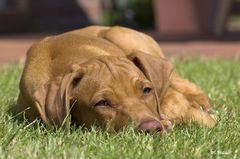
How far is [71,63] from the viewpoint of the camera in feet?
17.6

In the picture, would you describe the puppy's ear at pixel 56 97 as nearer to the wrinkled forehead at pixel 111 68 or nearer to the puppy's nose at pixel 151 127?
the wrinkled forehead at pixel 111 68

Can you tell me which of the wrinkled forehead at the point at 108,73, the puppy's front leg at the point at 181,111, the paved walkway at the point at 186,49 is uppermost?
the wrinkled forehead at the point at 108,73

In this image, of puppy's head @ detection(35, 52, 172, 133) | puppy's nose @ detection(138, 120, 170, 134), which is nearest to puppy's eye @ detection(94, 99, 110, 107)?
puppy's head @ detection(35, 52, 172, 133)

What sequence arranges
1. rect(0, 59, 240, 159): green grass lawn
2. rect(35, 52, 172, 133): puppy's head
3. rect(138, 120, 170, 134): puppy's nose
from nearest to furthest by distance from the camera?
rect(0, 59, 240, 159): green grass lawn, rect(138, 120, 170, 134): puppy's nose, rect(35, 52, 172, 133): puppy's head

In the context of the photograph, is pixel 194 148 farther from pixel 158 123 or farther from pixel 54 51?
pixel 54 51

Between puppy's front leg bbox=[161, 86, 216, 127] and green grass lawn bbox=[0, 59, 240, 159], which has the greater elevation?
Answer: green grass lawn bbox=[0, 59, 240, 159]

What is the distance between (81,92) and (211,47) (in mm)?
7679

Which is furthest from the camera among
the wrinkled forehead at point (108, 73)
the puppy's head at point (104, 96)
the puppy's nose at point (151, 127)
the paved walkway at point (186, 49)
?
the paved walkway at point (186, 49)

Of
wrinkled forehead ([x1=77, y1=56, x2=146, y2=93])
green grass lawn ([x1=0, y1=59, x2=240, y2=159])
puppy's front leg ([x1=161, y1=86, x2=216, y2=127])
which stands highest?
wrinkled forehead ([x1=77, y1=56, x2=146, y2=93])

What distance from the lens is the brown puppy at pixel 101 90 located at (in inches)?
189

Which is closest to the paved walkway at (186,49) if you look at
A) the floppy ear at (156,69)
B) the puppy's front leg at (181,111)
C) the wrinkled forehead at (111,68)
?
the puppy's front leg at (181,111)

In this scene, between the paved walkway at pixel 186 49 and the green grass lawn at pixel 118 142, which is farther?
the paved walkway at pixel 186 49

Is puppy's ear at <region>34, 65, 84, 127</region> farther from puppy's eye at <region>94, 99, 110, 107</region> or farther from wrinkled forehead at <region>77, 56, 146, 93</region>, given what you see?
puppy's eye at <region>94, 99, 110, 107</region>

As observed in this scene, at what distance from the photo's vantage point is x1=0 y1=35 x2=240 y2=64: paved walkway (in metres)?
11.4
